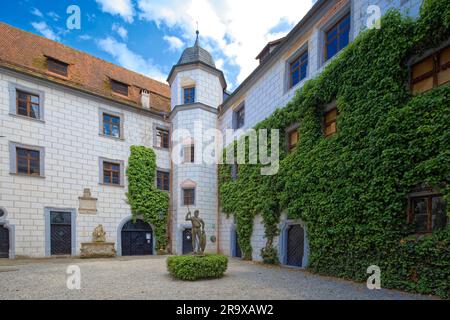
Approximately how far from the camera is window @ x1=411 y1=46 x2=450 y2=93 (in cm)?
666

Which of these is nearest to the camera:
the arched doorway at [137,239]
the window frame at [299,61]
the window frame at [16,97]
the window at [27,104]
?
the window frame at [299,61]

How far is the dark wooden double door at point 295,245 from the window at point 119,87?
580 inches

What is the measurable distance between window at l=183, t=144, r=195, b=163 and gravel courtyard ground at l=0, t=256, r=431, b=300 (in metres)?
9.52

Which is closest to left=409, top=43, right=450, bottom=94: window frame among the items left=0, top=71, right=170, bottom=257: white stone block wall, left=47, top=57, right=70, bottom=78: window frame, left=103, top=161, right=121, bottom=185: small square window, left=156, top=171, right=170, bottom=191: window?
left=156, top=171, right=170, bottom=191: window

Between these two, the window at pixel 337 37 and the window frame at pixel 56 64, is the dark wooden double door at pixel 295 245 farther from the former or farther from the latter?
the window frame at pixel 56 64

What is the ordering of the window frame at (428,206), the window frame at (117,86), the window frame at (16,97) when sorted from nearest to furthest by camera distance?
the window frame at (428,206) → the window frame at (16,97) → the window frame at (117,86)

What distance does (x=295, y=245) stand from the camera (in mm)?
11227

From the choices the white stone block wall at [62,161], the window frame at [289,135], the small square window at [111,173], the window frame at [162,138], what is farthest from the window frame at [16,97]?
the window frame at [289,135]

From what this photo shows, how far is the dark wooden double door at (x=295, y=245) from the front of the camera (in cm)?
1091
